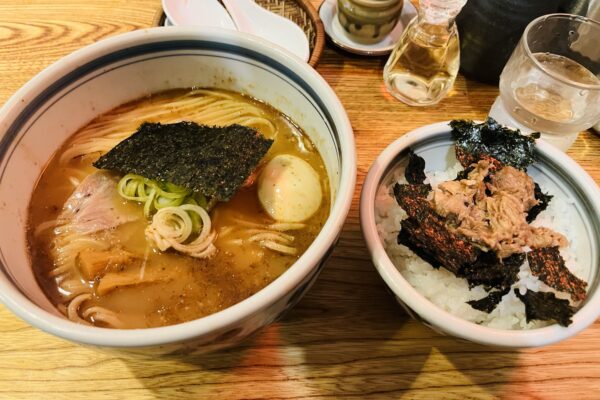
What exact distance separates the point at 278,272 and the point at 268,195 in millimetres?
201

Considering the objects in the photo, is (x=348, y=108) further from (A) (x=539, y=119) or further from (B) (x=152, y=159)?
(B) (x=152, y=159)

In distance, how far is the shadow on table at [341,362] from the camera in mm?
1038

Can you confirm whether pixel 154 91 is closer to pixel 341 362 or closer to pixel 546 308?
pixel 341 362

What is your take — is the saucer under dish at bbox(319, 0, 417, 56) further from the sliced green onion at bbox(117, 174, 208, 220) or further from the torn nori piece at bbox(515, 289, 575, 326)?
the torn nori piece at bbox(515, 289, 575, 326)

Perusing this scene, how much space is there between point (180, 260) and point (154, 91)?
496 mm

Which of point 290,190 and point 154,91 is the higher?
point 154,91

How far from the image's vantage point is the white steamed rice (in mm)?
1065

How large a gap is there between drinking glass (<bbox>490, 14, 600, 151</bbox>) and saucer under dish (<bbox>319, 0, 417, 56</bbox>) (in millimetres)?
456

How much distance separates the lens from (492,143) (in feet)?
4.12

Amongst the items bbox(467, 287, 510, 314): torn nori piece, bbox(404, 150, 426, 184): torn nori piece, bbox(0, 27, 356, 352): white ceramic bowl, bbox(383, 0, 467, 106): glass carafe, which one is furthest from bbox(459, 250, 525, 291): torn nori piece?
bbox(383, 0, 467, 106): glass carafe

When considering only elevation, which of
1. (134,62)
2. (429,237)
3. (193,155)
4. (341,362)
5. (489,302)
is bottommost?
(341,362)

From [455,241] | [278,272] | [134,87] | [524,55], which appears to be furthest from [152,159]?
[524,55]

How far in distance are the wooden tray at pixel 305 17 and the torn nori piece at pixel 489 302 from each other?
926 mm


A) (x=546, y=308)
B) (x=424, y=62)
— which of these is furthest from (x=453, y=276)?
(x=424, y=62)
